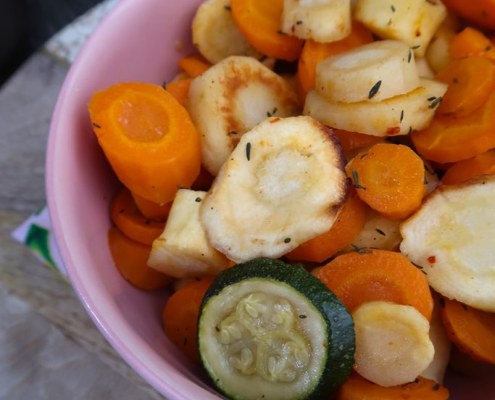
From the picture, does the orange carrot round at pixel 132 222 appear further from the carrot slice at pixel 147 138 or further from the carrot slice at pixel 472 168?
the carrot slice at pixel 472 168

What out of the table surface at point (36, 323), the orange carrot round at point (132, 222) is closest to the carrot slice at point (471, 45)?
the orange carrot round at point (132, 222)

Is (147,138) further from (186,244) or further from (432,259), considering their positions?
(432,259)

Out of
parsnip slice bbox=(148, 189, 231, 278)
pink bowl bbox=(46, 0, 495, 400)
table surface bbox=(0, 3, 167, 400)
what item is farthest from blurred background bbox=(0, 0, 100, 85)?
parsnip slice bbox=(148, 189, 231, 278)

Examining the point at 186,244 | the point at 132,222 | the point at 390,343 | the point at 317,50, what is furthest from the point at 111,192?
the point at 390,343

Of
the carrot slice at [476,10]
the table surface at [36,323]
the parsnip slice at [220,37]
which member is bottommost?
the table surface at [36,323]

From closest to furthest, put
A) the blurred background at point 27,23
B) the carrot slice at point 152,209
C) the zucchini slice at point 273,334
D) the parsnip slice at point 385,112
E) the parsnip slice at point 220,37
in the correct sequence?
the zucchini slice at point 273,334, the parsnip slice at point 385,112, the carrot slice at point 152,209, the parsnip slice at point 220,37, the blurred background at point 27,23

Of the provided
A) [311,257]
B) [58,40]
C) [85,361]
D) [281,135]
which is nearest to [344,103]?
[281,135]
